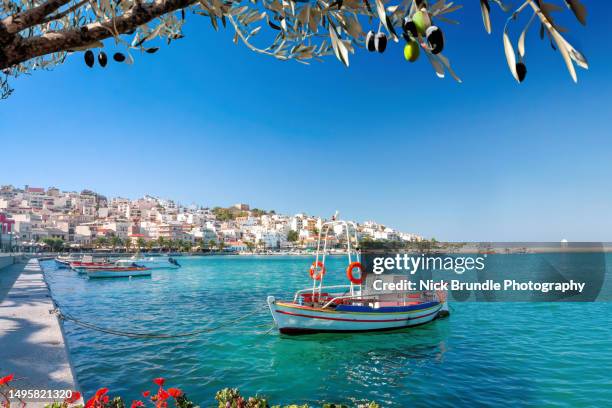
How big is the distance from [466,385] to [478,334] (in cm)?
753

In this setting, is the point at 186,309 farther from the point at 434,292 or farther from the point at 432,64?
the point at 432,64

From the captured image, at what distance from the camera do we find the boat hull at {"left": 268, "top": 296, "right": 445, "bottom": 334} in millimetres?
14930

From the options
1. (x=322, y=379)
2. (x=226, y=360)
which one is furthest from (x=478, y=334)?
(x=226, y=360)

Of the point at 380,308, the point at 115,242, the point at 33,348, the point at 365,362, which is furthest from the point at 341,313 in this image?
the point at 115,242

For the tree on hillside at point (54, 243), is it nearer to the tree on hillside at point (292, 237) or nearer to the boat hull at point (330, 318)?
the tree on hillside at point (292, 237)

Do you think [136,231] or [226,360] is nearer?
[226,360]

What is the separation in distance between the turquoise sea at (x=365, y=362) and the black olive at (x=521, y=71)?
27.8 feet

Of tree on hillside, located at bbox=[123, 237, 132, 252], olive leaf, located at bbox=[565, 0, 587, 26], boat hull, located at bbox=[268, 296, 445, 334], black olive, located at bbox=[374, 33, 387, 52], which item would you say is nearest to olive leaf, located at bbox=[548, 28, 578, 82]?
olive leaf, located at bbox=[565, 0, 587, 26]

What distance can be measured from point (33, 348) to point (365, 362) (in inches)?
338

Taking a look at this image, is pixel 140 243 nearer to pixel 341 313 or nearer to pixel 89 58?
pixel 341 313

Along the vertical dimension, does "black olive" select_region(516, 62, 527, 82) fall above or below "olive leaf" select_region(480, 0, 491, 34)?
below

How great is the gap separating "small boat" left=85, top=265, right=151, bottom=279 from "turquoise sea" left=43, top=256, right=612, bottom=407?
78.4 ft

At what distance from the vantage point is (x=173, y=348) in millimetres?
12727

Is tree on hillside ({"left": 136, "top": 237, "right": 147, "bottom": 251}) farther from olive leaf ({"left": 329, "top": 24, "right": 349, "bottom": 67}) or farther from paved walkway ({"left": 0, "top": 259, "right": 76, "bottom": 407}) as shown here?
olive leaf ({"left": 329, "top": 24, "right": 349, "bottom": 67})
